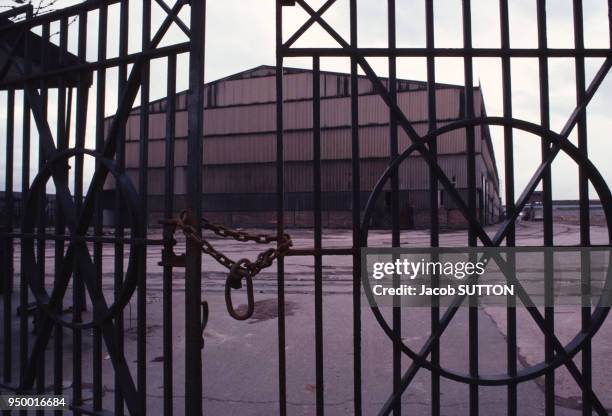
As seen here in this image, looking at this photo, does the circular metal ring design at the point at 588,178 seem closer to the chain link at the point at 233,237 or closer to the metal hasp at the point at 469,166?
the metal hasp at the point at 469,166

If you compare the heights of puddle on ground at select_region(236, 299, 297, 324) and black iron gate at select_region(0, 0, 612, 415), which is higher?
black iron gate at select_region(0, 0, 612, 415)

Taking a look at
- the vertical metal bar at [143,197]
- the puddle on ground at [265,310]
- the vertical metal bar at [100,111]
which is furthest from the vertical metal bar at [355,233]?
the puddle on ground at [265,310]

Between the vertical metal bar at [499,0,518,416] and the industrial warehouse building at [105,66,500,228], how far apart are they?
82.3 feet

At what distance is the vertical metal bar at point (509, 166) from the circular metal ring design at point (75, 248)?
2.06 m

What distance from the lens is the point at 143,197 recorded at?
8.37 feet

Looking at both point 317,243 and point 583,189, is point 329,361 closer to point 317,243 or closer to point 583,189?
point 317,243

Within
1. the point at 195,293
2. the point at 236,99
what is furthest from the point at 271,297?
the point at 236,99

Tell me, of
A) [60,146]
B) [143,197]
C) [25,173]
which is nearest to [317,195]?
[143,197]

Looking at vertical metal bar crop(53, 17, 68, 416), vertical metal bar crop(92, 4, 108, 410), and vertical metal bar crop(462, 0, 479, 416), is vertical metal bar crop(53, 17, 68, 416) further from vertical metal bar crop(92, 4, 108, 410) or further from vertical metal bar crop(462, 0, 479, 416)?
vertical metal bar crop(462, 0, 479, 416)

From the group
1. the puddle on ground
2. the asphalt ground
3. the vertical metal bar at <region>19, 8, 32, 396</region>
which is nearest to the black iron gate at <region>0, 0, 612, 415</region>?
the vertical metal bar at <region>19, 8, 32, 396</region>

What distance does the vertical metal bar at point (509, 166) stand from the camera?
7.99ft

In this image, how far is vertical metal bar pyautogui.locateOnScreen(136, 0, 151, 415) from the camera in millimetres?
2502

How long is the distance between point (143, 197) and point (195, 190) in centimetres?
36

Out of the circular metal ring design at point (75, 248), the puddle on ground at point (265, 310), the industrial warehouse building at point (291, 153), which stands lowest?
the puddle on ground at point (265, 310)
